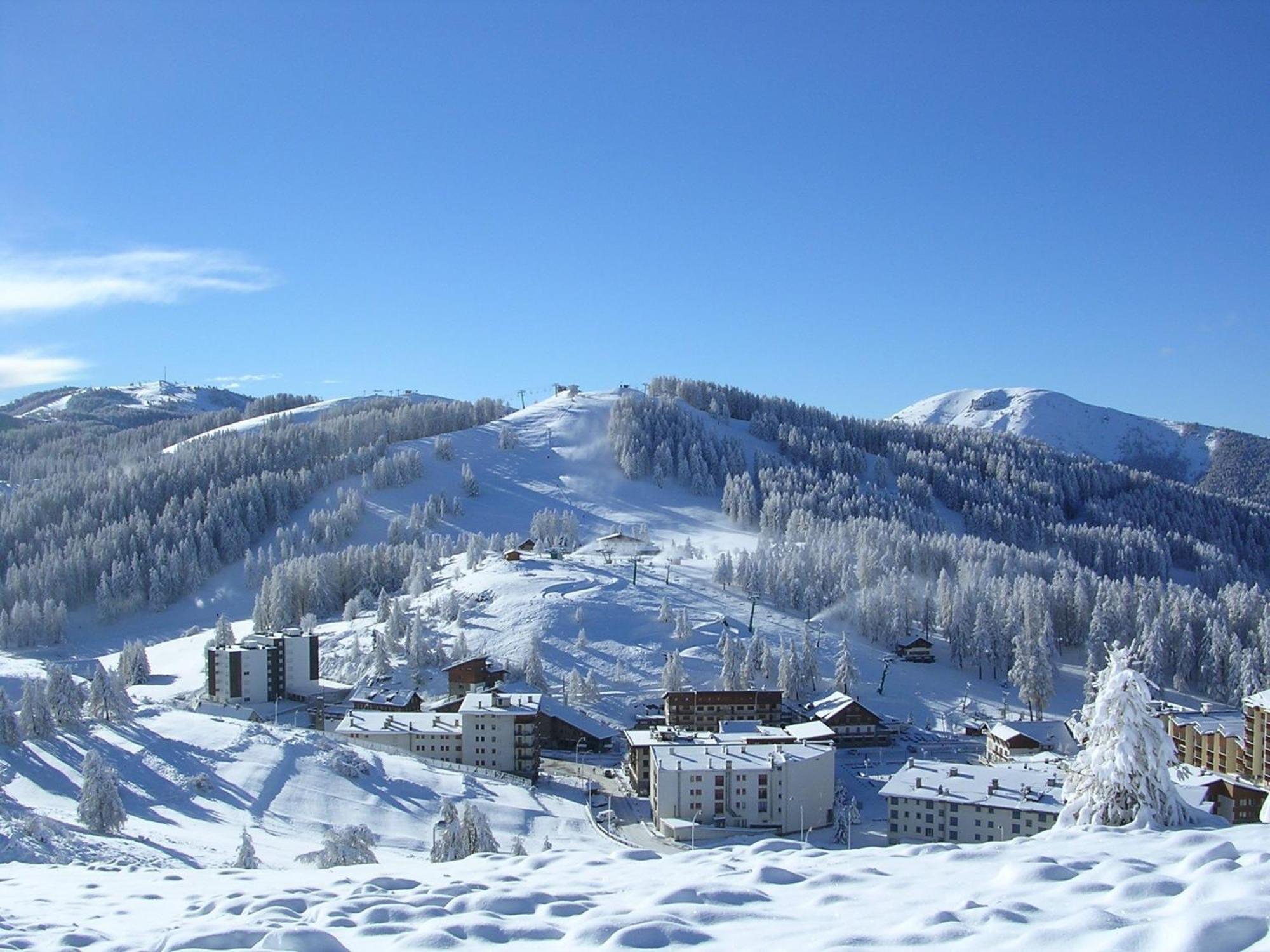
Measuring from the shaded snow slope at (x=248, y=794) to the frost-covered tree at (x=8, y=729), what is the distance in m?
0.63

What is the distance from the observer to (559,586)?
3511 inches

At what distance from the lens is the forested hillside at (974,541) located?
275ft

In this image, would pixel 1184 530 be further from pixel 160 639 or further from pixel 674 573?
pixel 160 639

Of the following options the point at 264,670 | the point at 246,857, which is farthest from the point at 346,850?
the point at 264,670

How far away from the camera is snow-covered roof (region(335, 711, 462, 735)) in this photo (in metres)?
57.6

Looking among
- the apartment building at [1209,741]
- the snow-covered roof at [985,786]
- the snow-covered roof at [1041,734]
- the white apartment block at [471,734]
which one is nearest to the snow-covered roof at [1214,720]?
the apartment building at [1209,741]

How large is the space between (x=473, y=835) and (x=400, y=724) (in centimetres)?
2635

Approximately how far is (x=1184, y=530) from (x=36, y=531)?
17683cm

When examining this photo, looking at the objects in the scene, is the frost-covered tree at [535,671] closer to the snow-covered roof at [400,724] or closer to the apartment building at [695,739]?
the snow-covered roof at [400,724]

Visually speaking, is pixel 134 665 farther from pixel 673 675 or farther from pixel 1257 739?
pixel 1257 739

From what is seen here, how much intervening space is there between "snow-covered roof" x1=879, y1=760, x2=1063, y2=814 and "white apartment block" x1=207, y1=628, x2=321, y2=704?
46.6 meters

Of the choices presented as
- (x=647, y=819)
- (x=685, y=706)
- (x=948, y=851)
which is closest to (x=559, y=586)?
(x=685, y=706)

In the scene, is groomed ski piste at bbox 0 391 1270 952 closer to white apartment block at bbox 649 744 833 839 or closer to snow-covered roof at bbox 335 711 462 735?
white apartment block at bbox 649 744 833 839

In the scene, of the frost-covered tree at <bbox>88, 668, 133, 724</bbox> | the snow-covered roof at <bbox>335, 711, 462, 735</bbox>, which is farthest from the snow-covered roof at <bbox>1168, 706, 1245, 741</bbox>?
the frost-covered tree at <bbox>88, 668, 133, 724</bbox>
